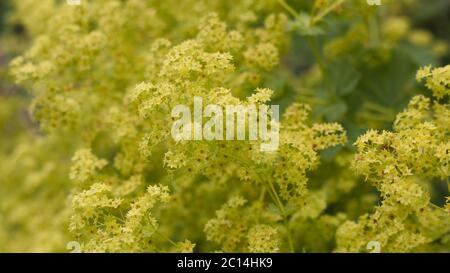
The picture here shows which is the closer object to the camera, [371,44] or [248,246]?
[248,246]

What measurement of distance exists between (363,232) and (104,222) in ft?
2.49

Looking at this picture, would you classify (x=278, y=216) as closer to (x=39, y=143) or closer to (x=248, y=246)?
(x=248, y=246)

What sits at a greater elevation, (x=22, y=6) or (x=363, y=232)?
(x=22, y=6)

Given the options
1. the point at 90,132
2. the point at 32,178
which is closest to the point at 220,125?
the point at 90,132

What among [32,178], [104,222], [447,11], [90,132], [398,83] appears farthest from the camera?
[447,11]

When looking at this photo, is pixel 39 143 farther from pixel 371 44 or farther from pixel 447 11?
pixel 447 11

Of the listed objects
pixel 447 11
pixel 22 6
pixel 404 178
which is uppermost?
pixel 447 11

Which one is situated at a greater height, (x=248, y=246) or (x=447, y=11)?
(x=447, y=11)

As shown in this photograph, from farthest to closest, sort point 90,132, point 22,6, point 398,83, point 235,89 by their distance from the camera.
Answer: point 22,6 < point 398,83 < point 90,132 < point 235,89

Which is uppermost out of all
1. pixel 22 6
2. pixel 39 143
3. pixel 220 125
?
pixel 22 6

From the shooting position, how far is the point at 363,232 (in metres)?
1.80

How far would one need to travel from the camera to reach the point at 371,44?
8.60 feet

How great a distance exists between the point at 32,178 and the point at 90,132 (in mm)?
666

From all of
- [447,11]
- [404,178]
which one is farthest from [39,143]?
[447,11]
